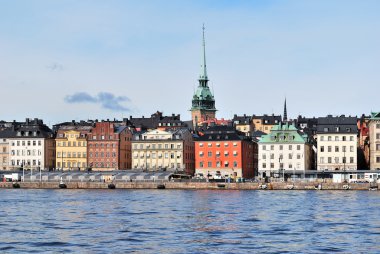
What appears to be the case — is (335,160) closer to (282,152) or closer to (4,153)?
(282,152)

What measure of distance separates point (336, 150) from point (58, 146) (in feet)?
158

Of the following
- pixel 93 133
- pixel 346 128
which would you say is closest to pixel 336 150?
pixel 346 128

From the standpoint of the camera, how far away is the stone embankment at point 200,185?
119062 mm

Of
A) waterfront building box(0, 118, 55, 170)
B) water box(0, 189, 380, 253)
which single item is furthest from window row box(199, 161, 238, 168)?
water box(0, 189, 380, 253)

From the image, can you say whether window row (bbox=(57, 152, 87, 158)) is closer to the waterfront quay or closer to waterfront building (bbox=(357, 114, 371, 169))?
the waterfront quay

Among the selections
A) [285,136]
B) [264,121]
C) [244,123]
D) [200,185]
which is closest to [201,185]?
[200,185]

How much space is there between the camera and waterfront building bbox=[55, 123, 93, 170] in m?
151

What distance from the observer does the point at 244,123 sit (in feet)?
602

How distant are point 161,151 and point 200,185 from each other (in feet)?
75.6

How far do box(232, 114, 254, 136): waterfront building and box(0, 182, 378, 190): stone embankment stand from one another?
55.5 metres

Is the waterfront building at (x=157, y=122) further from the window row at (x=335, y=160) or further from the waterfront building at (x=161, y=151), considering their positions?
the window row at (x=335, y=160)

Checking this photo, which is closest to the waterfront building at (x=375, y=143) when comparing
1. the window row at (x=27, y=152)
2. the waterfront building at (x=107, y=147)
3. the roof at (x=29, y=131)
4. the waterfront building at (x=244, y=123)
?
the waterfront building at (x=107, y=147)

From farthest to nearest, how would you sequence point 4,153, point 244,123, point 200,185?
point 244,123
point 4,153
point 200,185

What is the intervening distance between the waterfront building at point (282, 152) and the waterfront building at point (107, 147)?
980 inches
